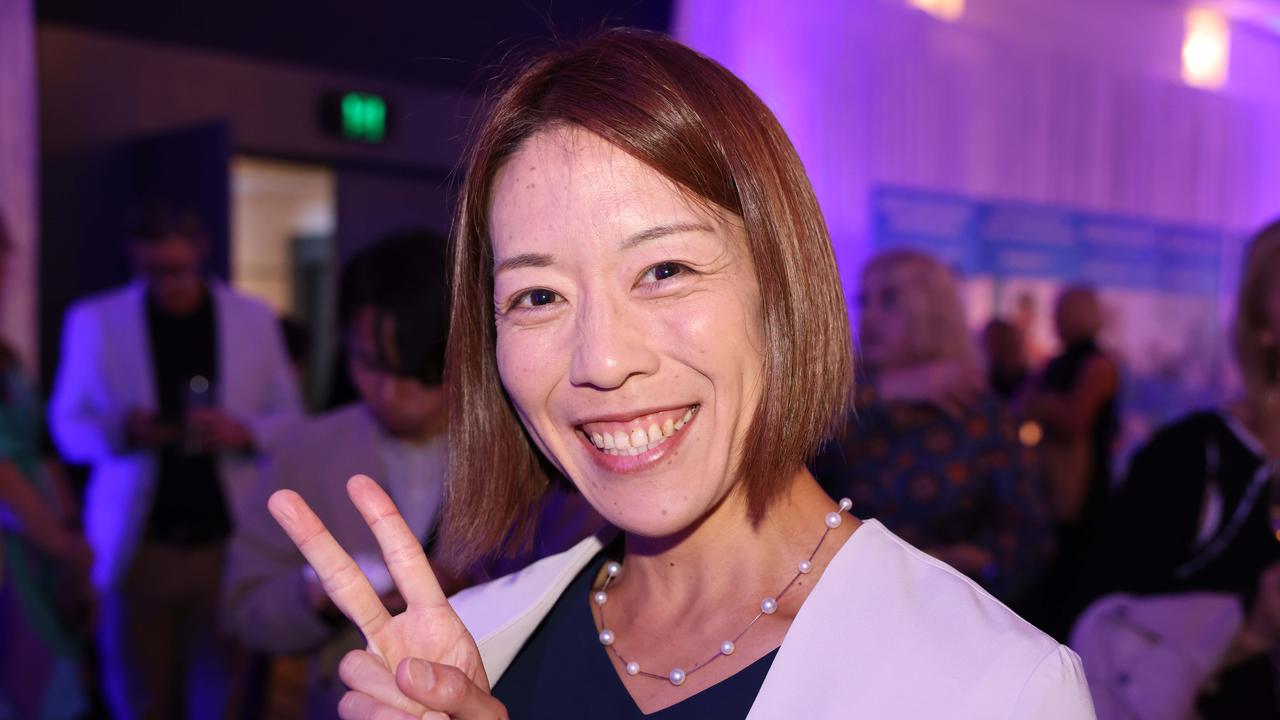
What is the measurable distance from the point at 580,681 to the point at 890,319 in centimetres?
220

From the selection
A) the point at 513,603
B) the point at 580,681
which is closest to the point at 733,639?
the point at 580,681

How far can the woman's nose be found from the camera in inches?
41.2

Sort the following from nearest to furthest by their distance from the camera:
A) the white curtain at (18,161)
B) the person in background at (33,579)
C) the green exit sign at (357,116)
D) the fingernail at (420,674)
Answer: the fingernail at (420,674), the person in background at (33,579), the white curtain at (18,161), the green exit sign at (357,116)

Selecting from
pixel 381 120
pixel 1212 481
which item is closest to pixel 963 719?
pixel 1212 481

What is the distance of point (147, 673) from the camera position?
3.58 metres

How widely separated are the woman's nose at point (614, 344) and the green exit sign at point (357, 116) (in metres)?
5.80

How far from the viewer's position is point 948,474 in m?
2.70

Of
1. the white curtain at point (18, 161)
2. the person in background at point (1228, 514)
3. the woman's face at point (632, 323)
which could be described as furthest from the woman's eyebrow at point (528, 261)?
the white curtain at point (18, 161)

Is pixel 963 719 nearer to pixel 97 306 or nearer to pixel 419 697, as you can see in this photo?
pixel 419 697

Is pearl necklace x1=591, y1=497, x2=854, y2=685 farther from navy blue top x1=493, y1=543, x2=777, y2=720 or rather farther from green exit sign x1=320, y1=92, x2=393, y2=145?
green exit sign x1=320, y1=92, x2=393, y2=145

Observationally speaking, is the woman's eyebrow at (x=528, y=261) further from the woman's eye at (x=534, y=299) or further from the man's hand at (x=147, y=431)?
the man's hand at (x=147, y=431)

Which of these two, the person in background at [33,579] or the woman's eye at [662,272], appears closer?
the woman's eye at [662,272]

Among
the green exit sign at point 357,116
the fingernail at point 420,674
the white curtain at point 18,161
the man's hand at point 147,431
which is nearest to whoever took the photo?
the fingernail at point 420,674

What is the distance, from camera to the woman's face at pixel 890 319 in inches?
121
